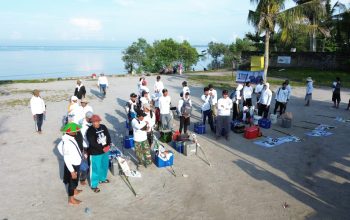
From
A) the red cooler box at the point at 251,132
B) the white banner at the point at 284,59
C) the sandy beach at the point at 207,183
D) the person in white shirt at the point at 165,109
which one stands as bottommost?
the sandy beach at the point at 207,183

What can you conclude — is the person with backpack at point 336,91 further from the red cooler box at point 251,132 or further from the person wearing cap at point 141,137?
the person wearing cap at point 141,137

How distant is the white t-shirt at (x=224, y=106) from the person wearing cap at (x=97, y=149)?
16.1 ft

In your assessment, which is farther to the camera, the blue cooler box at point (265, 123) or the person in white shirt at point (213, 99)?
the blue cooler box at point (265, 123)

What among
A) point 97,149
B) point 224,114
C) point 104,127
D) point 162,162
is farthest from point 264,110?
point 97,149

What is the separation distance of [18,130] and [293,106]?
1504cm

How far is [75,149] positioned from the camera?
6.70 metres

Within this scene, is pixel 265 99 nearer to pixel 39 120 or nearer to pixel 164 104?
pixel 164 104

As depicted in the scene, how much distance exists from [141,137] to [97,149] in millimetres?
1601

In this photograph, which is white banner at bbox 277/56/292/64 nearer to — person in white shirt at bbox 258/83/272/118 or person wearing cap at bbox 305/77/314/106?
person wearing cap at bbox 305/77/314/106

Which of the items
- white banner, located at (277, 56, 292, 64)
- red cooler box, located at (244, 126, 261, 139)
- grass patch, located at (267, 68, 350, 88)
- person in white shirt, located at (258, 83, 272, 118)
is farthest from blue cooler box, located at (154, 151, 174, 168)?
white banner, located at (277, 56, 292, 64)

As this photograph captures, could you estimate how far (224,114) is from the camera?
11031 millimetres

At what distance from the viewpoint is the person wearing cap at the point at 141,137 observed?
846 cm

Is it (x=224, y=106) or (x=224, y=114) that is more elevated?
(x=224, y=106)

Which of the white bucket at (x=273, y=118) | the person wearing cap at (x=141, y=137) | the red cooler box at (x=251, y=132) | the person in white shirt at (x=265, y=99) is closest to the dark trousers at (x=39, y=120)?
the person wearing cap at (x=141, y=137)
